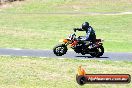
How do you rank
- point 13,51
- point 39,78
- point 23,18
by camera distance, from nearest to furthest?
1. point 39,78
2. point 13,51
3. point 23,18

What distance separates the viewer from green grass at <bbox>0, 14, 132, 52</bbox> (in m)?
33.4

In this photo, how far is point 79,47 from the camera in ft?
86.1

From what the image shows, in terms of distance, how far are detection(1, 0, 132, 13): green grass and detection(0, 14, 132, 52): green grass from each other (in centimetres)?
746

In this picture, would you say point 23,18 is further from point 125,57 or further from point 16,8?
point 125,57

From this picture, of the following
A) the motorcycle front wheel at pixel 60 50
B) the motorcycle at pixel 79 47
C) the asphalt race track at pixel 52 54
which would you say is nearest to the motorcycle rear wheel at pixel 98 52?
the motorcycle at pixel 79 47

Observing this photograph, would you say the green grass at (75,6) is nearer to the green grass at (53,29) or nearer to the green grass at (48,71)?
the green grass at (53,29)

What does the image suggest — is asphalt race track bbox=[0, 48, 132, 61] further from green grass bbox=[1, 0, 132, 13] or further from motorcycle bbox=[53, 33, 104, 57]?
green grass bbox=[1, 0, 132, 13]

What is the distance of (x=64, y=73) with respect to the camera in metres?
20.7

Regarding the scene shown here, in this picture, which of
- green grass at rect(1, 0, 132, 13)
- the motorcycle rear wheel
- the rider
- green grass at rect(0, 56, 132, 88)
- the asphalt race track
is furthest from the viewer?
green grass at rect(1, 0, 132, 13)

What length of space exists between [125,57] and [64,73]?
6764 millimetres

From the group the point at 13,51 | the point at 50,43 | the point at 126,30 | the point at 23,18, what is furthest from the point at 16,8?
the point at 13,51

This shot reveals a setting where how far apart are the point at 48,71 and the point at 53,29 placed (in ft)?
84.5

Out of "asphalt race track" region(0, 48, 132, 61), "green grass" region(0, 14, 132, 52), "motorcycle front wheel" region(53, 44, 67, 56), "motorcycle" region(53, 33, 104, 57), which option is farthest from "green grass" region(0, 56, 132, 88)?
"green grass" region(0, 14, 132, 52)

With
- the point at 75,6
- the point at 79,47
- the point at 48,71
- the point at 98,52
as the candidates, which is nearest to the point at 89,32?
the point at 79,47
